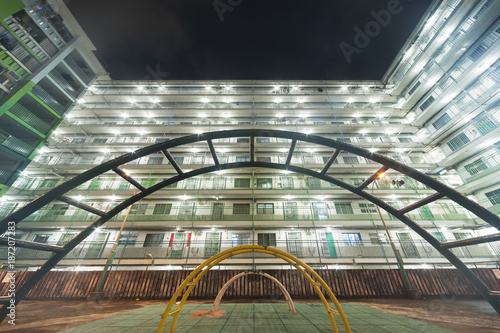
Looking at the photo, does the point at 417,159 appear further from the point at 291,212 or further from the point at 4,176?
the point at 4,176

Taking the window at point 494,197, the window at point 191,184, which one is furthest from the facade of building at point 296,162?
the window at point 191,184

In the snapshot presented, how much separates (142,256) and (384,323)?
1554 cm

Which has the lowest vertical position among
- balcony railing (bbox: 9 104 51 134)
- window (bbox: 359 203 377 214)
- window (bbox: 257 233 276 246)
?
window (bbox: 257 233 276 246)

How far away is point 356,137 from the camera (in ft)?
74.1

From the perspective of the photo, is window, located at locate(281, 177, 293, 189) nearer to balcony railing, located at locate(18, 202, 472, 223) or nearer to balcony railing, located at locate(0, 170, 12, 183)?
balcony railing, located at locate(18, 202, 472, 223)

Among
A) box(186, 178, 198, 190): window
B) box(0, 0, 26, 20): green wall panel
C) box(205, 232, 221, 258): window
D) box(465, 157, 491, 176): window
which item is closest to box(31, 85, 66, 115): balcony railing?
box(0, 0, 26, 20): green wall panel

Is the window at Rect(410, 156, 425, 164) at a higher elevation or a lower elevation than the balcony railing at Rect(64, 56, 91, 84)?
lower

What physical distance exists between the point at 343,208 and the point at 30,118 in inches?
1219

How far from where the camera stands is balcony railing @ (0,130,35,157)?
13.4 metres

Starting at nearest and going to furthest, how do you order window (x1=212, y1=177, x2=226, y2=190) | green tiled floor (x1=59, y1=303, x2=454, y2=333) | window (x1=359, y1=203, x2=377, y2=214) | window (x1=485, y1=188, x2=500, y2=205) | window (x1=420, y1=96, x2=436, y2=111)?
green tiled floor (x1=59, y1=303, x2=454, y2=333) < window (x1=485, y1=188, x2=500, y2=205) < window (x1=359, y1=203, x2=377, y2=214) < window (x1=212, y1=177, x2=226, y2=190) < window (x1=420, y1=96, x2=436, y2=111)

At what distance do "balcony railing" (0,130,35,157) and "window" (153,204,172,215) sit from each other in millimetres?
11521

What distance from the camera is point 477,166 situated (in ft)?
55.6

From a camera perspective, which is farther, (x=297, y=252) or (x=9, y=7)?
(x=297, y=252)

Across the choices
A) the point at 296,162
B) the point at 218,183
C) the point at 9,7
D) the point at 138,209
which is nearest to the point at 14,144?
the point at 9,7
